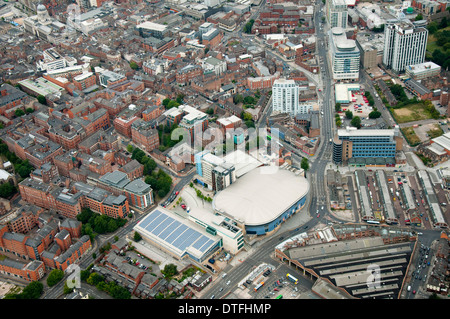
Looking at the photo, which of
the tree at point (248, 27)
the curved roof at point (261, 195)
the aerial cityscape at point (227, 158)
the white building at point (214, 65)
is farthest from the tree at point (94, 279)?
the tree at point (248, 27)

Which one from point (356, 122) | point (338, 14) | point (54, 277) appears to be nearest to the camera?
point (54, 277)

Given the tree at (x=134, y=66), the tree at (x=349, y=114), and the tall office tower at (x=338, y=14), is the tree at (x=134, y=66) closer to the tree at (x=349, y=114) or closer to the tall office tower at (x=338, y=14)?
the tree at (x=349, y=114)

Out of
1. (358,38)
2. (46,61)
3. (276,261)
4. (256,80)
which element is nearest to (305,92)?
(256,80)

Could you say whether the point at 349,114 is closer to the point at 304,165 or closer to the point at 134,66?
the point at 304,165

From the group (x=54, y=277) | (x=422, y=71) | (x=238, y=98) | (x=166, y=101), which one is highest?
(x=166, y=101)

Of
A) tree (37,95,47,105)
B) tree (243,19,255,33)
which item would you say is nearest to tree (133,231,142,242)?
tree (37,95,47,105)

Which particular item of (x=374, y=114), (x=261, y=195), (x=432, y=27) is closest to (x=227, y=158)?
(x=261, y=195)
